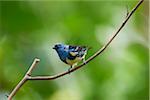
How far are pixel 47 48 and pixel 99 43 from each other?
0.14m

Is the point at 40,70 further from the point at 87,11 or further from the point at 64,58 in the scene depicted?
the point at 64,58

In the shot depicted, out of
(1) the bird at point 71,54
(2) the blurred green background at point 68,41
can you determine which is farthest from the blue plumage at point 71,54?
(2) the blurred green background at point 68,41

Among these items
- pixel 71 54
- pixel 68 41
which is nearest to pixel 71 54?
pixel 71 54

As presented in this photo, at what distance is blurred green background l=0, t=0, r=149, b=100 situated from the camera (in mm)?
1175

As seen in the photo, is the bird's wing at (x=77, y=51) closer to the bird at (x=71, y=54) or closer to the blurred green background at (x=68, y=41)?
the bird at (x=71, y=54)

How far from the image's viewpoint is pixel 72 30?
118cm

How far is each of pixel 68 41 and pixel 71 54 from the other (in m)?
0.37

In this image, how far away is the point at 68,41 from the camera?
114cm

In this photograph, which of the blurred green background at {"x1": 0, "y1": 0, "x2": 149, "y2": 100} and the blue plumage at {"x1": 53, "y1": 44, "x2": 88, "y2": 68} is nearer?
the blue plumage at {"x1": 53, "y1": 44, "x2": 88, "y2": 68}

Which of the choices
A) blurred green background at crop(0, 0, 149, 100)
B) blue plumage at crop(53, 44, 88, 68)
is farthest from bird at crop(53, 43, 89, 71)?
blurred green background at crop(0, 0, 149, 100)

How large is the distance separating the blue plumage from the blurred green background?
0.36 m

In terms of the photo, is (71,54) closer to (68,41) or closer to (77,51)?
(77,51)

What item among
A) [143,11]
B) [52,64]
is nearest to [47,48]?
[52,64]

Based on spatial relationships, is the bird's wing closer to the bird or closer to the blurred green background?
the bird
